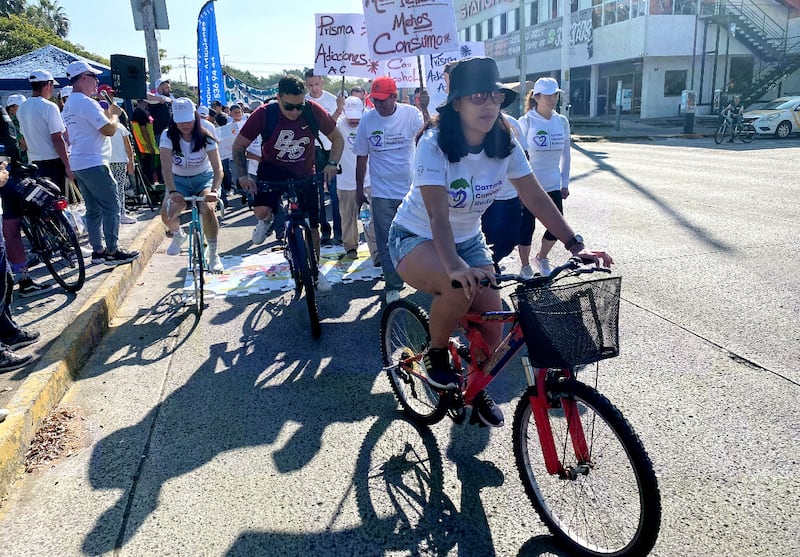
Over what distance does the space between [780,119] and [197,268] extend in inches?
878

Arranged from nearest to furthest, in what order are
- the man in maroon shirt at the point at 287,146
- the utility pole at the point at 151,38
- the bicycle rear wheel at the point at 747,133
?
1. the man in maroon shirt at the point at 287,146
2. the utility pole at the point at 151,38
3. the bicycle rear wheel at the point at 747,133

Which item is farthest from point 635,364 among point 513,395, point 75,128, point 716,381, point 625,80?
point 625,80

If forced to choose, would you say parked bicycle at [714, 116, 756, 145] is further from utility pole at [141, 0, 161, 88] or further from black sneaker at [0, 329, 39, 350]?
black sneaker at [0, 329, 39, 350]

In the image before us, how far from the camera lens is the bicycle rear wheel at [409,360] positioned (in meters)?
3.57

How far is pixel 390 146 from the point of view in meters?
5.91

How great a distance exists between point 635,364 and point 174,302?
4.53 m

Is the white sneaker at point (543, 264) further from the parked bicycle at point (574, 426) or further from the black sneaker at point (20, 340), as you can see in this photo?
the black sneaker at point (20, 340)

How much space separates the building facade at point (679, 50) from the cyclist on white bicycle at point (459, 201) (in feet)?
89.4

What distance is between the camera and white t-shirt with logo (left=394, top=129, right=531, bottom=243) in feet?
9.82

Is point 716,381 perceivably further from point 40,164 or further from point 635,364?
point 40,164

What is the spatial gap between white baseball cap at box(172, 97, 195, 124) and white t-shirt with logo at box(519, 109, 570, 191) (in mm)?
3439

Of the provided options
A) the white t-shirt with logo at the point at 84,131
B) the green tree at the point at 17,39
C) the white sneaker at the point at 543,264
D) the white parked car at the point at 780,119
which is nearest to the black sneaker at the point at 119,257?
the white t-shirt with logo at the point at 84,131

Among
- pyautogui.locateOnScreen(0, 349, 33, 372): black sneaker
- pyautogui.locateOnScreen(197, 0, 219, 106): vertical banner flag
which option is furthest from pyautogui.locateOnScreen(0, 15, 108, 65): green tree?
pyautogui.locateOnScreen(0, 349, 33, 372): black sneaker

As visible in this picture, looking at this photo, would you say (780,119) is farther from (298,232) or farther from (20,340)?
(20,340)
